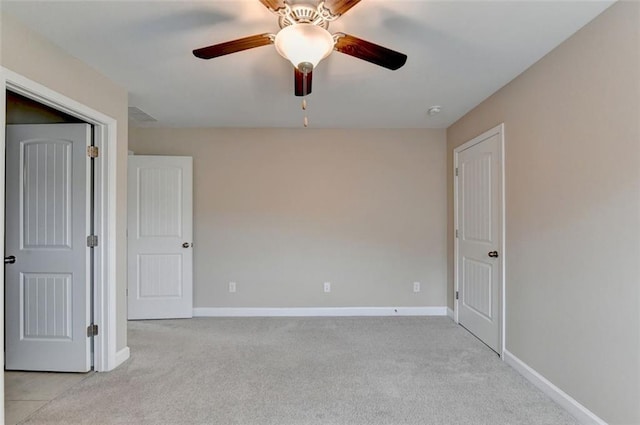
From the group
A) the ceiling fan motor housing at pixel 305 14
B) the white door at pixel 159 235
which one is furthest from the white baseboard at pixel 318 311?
the ceiling fan motor housing at pixel 305 14

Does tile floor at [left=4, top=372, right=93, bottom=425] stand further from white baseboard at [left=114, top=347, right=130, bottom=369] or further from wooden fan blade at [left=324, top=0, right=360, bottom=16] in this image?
wooden fan blade at [left=324, top=0, right=360, bottom=16]

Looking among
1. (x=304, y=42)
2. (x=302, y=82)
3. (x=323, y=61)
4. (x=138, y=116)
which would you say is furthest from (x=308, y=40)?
(x=138, y=116)

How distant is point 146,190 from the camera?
388 centimetres

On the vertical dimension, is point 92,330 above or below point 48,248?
below

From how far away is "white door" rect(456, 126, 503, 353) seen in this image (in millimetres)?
2891

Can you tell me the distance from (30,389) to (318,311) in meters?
2.67

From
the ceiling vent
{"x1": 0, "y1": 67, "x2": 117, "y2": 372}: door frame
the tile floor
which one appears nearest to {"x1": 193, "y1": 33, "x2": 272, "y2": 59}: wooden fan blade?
{"x1": 0, "y1": 67, "x2": 117, "y2": 372}: door frame

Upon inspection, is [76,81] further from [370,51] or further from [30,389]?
[30,389]

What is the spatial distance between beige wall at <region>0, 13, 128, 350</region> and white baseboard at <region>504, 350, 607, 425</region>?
324cm

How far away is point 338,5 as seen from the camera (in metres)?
1.41

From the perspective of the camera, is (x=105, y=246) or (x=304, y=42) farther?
(x=105, y=246)

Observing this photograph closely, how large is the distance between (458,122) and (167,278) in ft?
12.6

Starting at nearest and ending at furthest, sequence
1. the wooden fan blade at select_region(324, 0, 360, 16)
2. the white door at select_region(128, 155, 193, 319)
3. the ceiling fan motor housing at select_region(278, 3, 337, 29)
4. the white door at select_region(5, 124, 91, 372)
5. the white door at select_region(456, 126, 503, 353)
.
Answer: the wooden fan blade at select_region(324, 0, 360, 16)
the ceiling fan motor housing at select_region(278, 3, 337, 29)
the white door at select_region(5, 124, 91, 372)
the white door at select_region(456, 126, 503, 353)
the white door at select_region(128, 155, 193, 319)

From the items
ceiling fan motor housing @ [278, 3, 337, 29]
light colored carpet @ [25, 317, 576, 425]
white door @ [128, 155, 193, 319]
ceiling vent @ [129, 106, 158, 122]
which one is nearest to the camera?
ceiling fan motor housing @ [278, 3, 337, 29]
